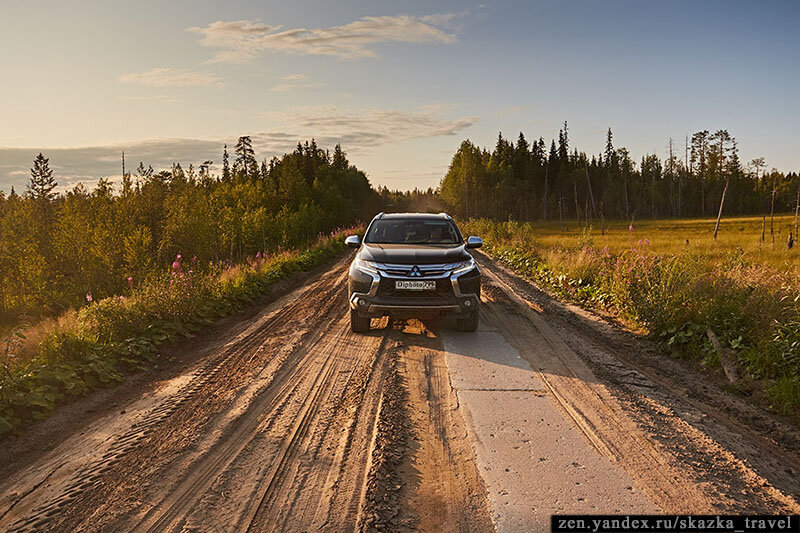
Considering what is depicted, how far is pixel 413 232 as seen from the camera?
9.18m

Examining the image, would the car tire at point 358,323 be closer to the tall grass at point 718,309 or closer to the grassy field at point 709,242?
the tall grass at point 718,309

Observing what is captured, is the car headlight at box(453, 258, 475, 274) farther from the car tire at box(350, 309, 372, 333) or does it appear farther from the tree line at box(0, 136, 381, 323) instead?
the tree line at box(0, 136, 381, 323)

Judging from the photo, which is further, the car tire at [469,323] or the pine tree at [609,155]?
the pine tree at [609,155]

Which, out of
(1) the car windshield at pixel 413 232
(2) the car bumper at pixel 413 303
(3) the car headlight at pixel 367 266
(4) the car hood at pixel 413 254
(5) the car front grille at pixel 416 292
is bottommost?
(2) the car bumper at pixel 413 303

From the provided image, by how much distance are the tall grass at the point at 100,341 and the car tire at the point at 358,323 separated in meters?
2.97

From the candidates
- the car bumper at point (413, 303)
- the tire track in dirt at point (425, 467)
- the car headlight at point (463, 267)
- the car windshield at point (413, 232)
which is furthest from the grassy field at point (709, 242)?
the tire track in dirt at point (425, 467)

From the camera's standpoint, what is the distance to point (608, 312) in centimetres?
1006

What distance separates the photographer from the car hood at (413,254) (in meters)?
7.77

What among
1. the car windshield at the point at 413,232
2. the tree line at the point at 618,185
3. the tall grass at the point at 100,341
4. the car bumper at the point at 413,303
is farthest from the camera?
the tree line at the point at 618,185

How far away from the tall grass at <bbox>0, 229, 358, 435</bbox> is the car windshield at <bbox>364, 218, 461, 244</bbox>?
373cm

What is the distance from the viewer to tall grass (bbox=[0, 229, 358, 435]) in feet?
16.5

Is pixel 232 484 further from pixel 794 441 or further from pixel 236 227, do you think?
pixel 236 227

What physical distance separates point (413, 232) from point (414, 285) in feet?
6.14

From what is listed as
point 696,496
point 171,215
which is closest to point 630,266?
point 696,496
